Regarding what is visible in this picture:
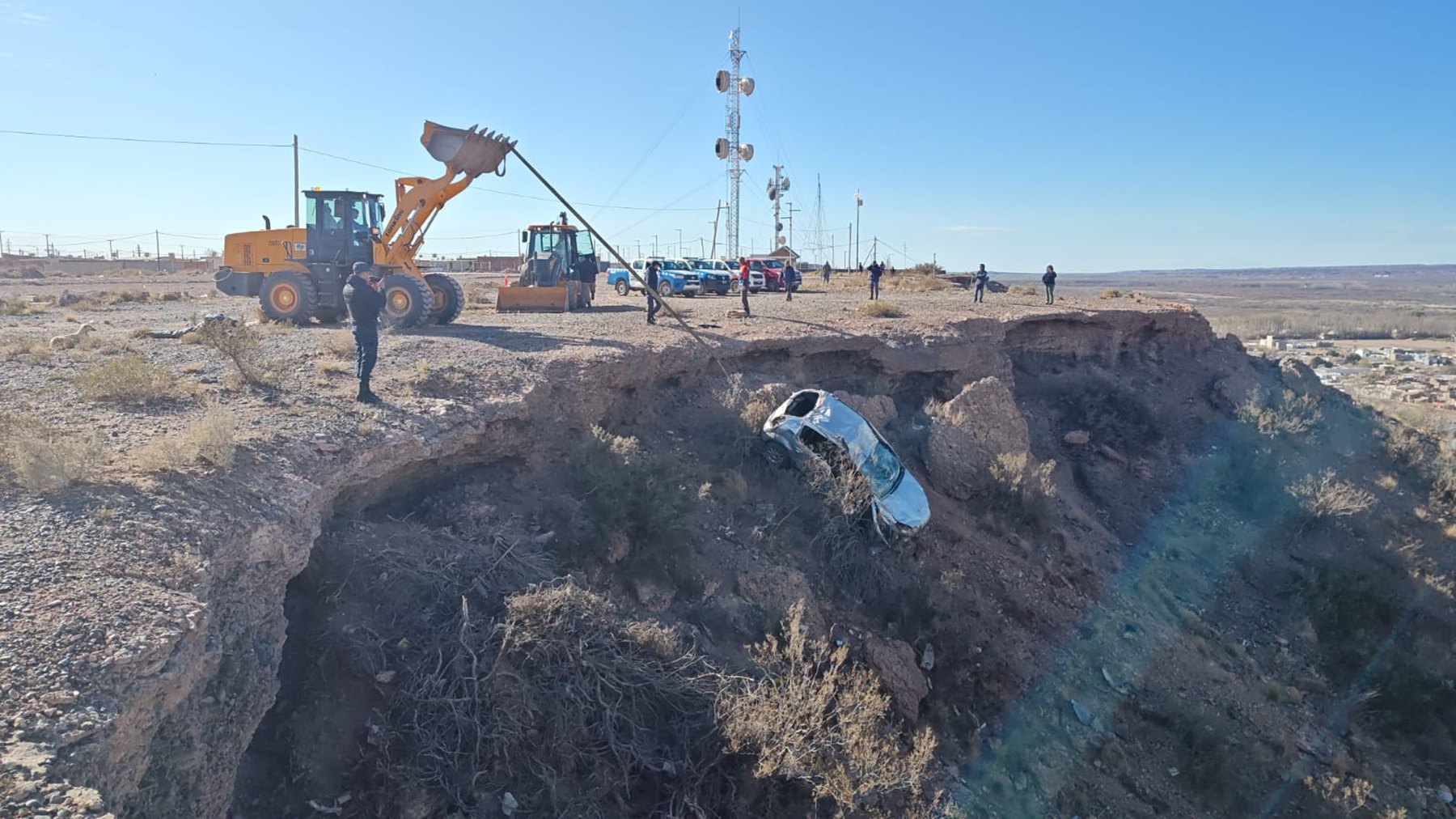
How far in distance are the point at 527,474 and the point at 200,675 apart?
4359 mm

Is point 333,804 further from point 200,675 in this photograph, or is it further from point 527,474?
point 527,474

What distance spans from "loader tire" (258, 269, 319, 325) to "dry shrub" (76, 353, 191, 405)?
692 centimetres

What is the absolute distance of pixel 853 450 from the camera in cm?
998

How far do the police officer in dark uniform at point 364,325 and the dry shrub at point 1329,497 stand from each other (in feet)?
47.4

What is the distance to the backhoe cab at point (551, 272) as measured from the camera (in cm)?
1900

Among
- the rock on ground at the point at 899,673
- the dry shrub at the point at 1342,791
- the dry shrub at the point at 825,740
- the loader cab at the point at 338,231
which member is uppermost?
the loader cab at the point at 338,231

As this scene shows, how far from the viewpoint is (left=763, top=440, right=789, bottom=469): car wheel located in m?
10.3

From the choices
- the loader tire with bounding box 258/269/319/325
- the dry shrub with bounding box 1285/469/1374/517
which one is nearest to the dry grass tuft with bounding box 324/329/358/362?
the loader tire with bounding box 258/269/319/325

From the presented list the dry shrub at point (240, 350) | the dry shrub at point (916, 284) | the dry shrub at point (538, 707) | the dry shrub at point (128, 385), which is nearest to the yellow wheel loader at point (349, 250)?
the dry shrub at point (240, 350)

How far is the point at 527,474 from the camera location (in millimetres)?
8602

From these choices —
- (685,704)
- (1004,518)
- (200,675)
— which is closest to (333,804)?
(200,675)

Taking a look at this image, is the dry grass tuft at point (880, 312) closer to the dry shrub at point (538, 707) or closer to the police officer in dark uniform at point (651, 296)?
the police officer in dark uniform at point (651, 296)

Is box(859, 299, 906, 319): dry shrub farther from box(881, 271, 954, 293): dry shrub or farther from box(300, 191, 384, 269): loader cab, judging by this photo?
box(881, 271, 954, 293): dry shrub

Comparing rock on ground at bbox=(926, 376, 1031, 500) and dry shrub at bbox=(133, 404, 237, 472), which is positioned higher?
dry shrub at bbox=(133, 404, 237, 472)
